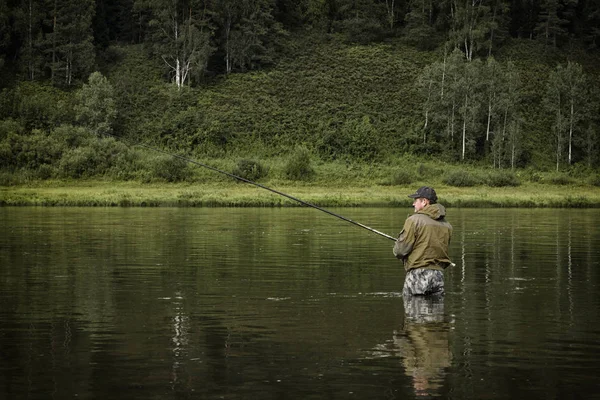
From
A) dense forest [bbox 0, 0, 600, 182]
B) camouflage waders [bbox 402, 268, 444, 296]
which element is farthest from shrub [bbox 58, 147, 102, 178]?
camouflage waders [bbox 402, 268, 444, 296]

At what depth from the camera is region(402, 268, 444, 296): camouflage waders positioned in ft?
52.8

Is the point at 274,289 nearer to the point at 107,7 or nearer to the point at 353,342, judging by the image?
the point at 353,342

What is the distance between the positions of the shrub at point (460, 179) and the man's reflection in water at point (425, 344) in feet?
169

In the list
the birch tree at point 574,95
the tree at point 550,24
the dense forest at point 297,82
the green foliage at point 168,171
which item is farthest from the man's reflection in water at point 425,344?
the tree at point 550,24

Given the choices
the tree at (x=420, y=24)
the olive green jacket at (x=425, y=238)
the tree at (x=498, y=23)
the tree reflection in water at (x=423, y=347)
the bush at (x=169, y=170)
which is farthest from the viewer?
the tree at (x=420, y=24)

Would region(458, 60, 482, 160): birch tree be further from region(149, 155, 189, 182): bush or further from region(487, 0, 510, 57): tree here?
region(149, 155, 189, 182): bush

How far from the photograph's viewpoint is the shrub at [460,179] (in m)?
67.0

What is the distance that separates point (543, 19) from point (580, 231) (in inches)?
3142

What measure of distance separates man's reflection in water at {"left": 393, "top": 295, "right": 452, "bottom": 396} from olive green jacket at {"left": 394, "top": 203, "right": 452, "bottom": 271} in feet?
2.88

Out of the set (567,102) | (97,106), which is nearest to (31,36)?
(97,106)

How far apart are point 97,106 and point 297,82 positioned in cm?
2316

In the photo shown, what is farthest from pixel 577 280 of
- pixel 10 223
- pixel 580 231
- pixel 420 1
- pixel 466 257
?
pixel 420 1

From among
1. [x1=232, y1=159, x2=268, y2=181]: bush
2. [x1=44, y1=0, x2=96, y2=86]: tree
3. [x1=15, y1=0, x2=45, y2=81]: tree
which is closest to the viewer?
[x1=232, y1=159, x2=268, y2=181]: bush

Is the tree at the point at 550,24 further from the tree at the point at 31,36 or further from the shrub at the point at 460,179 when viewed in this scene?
the tree at the point at 31,36
